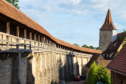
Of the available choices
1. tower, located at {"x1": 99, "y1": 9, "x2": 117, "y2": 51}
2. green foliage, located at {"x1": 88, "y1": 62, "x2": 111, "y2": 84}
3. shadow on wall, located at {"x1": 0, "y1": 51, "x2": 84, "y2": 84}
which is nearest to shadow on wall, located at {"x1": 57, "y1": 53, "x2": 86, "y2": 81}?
green foliage, located at {"x1": 88, "y1": 62, "x2": 111, "y2": 84}

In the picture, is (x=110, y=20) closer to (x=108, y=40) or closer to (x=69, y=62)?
(x=108, y=40)

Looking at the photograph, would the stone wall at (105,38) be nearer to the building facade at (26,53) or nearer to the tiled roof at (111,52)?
the tiled roof at (111,52)

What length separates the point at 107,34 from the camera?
168 feet

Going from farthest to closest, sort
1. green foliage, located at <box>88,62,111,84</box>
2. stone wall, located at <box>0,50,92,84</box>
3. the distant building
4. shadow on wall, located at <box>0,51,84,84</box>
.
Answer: green foliage, located at <box>88,62,111,84</box>, stone wall, located at <box>0,50,92,84</box>, the distant building, shadow on wall, located at <box>0,51,84,84</box>

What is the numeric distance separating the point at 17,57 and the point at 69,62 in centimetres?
2592

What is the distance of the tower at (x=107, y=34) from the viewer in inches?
1997

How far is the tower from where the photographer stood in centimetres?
5071

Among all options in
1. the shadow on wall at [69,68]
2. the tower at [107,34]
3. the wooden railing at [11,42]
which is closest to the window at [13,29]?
the wooden railing at [11,42]

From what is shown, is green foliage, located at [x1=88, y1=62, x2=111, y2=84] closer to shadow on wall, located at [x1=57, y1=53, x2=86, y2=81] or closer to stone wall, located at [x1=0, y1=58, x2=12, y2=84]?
shadow on wall, located at [x1=57, y1=53, x2=86, y2=81]

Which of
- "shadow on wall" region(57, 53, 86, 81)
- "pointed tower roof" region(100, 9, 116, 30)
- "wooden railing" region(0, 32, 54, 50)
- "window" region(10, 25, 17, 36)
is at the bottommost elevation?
"shadow on wall" region(57, 53, 86, 81)

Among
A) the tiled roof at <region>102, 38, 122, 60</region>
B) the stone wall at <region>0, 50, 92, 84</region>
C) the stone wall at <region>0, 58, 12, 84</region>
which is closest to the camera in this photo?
the stone wall at <region>0, 58, 12, 84</region>

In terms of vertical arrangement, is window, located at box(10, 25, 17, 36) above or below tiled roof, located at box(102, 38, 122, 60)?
above

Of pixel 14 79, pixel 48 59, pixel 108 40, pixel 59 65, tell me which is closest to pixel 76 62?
pixel 59 65

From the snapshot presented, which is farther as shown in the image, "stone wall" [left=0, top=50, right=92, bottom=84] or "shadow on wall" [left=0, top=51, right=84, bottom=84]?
"stone wall" [left=0, top=50, right=92, bottom=84]
